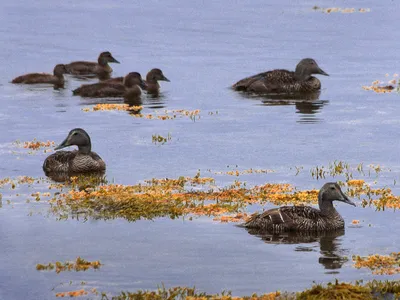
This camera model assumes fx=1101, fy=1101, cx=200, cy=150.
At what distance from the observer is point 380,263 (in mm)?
16938

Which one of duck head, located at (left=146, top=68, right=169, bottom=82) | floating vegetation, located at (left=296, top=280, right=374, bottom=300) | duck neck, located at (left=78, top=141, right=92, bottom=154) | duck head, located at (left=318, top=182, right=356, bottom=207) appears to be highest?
duck head, located at (left=146, top=68, right=169, bottom=82)

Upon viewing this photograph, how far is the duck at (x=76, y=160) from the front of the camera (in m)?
24.0

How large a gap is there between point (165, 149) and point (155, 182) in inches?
177

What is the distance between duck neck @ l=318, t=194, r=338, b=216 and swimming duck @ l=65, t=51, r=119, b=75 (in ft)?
78.0

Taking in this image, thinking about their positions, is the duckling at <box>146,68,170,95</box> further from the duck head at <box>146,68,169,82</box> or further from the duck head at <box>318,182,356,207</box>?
the duck head at <box>318,182,356,207</box>

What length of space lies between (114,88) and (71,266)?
66.9 feet

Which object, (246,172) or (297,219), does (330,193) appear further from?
(246,172)

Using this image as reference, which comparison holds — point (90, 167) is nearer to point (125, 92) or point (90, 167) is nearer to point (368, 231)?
point (368, 231)

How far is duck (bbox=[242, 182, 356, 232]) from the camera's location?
18.9m

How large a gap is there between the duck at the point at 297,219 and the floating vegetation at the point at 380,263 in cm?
183

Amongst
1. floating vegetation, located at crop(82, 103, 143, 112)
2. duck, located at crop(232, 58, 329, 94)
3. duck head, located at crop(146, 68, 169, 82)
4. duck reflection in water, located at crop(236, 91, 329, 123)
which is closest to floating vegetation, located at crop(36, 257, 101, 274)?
duck reflection in water, located at crop(236, 91, 329, 123)

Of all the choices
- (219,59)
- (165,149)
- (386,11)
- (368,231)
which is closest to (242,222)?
(368,231)

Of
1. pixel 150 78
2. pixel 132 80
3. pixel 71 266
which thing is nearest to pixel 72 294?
pixel 71 266

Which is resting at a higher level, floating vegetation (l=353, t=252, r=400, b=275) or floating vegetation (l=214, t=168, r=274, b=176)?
floating vegetation (l=214, t=168, r=274, b=176)
